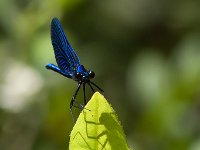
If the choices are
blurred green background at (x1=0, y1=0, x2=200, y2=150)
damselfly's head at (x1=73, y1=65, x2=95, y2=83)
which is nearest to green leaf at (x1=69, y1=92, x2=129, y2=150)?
damselfly's head at (x1=73, y1=65, x2=95, y2=83)

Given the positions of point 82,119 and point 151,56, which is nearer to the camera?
point 82,119

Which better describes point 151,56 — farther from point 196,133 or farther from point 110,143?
point 110,143

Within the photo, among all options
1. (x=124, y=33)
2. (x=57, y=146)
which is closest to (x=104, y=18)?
(x=124, y=33)

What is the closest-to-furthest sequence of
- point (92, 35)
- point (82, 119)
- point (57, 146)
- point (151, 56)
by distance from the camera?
1. point (82, 119)
2. point (57, 146)
3. point (151, 56)
4. point (92, 35)

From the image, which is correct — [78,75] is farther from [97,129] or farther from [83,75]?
[97,129]

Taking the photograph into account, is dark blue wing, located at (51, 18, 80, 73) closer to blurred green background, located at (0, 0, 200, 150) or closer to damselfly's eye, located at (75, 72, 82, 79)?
damselfly's eye, located at (75, 72, 82, 79)

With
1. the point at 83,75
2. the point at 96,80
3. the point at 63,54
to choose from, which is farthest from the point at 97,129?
the point at 96,80
